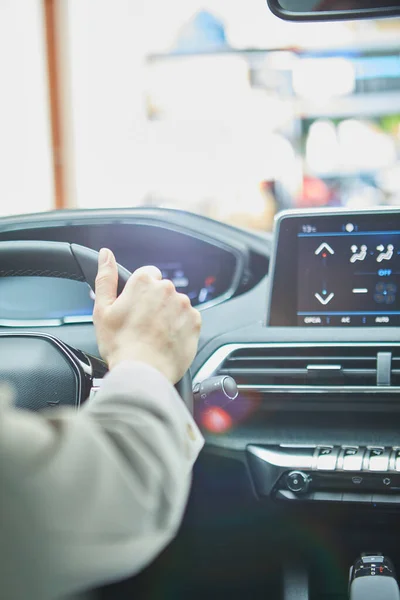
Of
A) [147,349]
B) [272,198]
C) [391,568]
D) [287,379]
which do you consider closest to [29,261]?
[147,349]

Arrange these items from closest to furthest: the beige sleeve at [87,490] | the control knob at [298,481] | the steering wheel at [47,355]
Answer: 1. the beige sleeve at [87,490]
2. the steering wheel at [47,355]
3. the control knob at [298,481]

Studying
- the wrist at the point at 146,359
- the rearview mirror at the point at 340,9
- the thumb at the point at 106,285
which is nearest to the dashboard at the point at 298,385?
the rearview mirror at the point at 340,9

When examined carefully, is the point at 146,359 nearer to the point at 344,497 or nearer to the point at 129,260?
the point at 344,497

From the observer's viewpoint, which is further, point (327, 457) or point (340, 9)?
point (327, 457)

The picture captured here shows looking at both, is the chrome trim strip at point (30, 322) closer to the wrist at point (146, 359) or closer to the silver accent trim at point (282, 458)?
the silver accent trim at point (282, 458)

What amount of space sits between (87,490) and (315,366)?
1.15 metres

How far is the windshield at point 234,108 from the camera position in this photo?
668 centimetres

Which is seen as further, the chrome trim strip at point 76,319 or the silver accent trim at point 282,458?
the chrome trim strip at point 76,319

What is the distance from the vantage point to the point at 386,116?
6.86 metres

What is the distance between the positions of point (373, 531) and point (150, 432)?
4.14 feet

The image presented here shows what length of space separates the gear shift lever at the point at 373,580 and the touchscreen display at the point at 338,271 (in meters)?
0.44

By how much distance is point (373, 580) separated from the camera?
1597 millimetres

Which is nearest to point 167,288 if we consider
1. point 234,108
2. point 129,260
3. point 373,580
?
point 373,580

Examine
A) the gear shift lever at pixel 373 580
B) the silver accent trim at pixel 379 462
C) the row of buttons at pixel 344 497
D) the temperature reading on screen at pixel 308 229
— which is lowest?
the gear shift lever at pixel 373 580
